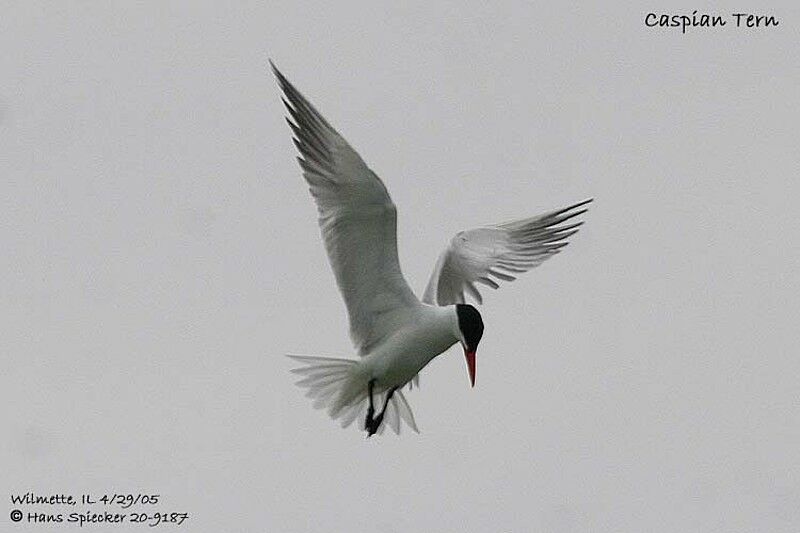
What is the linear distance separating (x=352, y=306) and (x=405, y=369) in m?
0.56

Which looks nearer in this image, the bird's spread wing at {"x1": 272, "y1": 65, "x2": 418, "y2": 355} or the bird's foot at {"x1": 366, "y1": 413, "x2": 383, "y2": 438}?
the bird's spread wing at {"x1": 272, "y1": 65, "x2": 418, "y2": 355}

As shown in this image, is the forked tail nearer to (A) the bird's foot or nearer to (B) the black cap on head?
(A) the bird's foot

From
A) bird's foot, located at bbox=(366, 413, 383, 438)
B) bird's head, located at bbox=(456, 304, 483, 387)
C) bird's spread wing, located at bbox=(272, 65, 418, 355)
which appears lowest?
bird's foot, located at bbox=(366, 413, 383, 438)

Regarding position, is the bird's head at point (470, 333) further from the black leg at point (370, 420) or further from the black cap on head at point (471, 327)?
the black leg at point (370, 420)

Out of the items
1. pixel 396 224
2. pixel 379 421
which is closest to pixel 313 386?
pixel 379 421

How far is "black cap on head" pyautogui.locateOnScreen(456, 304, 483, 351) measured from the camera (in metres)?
12.9

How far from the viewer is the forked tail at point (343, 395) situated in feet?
44.4

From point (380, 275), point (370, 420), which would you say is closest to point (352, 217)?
point (380, 275)

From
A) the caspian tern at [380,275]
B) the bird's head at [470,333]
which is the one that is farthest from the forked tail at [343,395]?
the bird's head at [470,333]

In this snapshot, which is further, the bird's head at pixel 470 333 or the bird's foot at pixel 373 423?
the bird's foot at pixel 373 423

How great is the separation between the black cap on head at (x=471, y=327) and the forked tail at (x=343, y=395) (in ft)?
3.13

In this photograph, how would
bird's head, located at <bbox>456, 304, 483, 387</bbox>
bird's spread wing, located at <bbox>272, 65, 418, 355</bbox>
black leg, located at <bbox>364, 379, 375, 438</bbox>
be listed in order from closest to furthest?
bird's spread wing, located at <bbox>272, 65, 418, 355</bbox> < bird's head, located at <bbox>456, 304, 483, 387</bbox> < black leg, located at <bbox>364, 379, 375, 438</bbox>

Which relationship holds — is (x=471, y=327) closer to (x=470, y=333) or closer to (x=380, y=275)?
(x=470, y=333)

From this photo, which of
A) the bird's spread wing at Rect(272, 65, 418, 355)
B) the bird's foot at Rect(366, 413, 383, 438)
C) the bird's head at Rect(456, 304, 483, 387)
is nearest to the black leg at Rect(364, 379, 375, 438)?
the bird's foot at Rect(366, 413, 383, 438)
